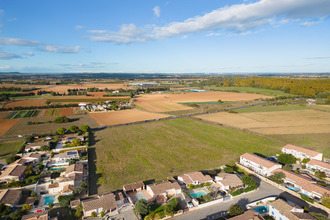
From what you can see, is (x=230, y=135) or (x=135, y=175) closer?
(x=135, y=175)

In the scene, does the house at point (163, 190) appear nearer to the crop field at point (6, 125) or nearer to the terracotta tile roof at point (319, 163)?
the terracotta tile roof at point (319, 163)

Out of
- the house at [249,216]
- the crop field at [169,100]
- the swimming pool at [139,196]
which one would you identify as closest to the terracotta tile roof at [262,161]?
the house at [249,216]

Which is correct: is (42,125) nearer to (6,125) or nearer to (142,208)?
(6,125)

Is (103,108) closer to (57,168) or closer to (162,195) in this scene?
(57,168)

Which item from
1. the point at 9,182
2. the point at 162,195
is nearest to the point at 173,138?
the point at 162,195

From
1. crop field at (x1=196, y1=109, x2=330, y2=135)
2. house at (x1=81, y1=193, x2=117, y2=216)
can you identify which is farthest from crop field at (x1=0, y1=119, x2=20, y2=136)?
crop field at (x1=196, y1=109, x2=330, y2=135)

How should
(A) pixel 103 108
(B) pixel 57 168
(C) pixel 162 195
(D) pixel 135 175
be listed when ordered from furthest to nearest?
(A) pixel 103 108, (B) pixel 57 168, (D) pixel 135 175, (C) pixel 162 195
